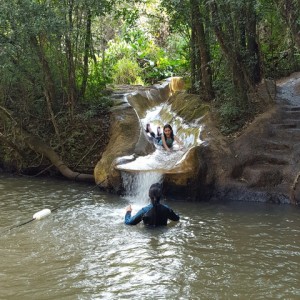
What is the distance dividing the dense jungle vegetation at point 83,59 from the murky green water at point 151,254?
12.8 feet

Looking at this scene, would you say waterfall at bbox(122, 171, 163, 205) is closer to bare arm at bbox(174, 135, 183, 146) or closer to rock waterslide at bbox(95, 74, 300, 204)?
rock waterslide at bbox(95, 74, 300, 204)

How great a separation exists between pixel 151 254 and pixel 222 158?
4497 millimetres

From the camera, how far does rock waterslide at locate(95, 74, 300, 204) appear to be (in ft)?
32.9

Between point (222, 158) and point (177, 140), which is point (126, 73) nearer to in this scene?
point (177, 140)

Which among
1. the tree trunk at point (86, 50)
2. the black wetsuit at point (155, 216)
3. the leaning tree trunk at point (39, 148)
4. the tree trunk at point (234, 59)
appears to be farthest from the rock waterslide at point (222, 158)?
the black wetsuit at point (155, 216)

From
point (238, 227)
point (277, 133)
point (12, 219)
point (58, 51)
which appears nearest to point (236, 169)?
point (277, 133)

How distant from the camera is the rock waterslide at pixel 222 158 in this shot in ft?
32.9

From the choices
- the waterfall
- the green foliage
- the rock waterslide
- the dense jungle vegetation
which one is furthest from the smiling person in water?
the green foliage

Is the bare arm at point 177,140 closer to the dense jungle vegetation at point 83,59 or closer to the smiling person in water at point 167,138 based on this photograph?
the smiling person in water at point 167,138

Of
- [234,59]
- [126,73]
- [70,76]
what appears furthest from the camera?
[126,73]

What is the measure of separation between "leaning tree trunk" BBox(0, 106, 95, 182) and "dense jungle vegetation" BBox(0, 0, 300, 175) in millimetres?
85

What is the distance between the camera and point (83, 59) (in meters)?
14.1

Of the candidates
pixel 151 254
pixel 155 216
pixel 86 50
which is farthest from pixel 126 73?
pixel 151 254

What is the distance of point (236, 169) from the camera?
10.3 meters
